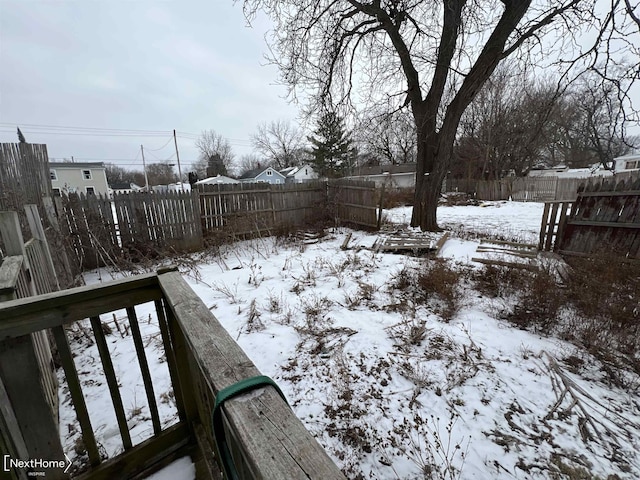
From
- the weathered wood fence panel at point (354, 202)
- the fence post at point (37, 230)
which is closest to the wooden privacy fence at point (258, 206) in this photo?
the weathered wood fence panel at point (354, 202)

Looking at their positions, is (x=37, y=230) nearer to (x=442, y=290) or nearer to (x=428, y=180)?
(x=442, y=290)

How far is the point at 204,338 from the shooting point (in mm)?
964

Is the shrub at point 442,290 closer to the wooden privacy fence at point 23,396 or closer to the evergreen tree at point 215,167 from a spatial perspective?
the wooden privacy fence at point 23,396

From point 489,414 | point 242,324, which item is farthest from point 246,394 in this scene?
point 242,324

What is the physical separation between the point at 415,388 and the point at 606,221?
5260 millimetres

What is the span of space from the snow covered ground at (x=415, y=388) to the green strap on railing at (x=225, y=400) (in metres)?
1.22

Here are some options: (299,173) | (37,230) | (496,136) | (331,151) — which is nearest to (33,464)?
(37,230)

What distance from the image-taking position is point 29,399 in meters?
1.32

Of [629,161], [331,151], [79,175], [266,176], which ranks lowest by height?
[266,176]

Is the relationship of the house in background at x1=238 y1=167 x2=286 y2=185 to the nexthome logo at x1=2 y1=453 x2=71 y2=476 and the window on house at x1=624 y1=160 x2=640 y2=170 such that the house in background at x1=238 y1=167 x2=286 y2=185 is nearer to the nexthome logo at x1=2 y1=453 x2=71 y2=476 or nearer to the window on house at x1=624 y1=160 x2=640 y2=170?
the nexthome logo at x1=2 y1=453 x2=71 y2=476

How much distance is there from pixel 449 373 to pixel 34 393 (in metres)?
3.11

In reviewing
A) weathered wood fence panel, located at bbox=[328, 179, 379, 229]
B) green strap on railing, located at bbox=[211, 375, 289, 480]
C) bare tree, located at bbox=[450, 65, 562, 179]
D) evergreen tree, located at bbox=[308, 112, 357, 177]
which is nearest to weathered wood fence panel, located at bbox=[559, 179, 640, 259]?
weathered wood fence panel, located at bbox=[328, 179, 379, 229]

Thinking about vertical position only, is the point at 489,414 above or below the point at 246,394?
below

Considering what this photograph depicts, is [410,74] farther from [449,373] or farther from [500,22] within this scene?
[449,373]
